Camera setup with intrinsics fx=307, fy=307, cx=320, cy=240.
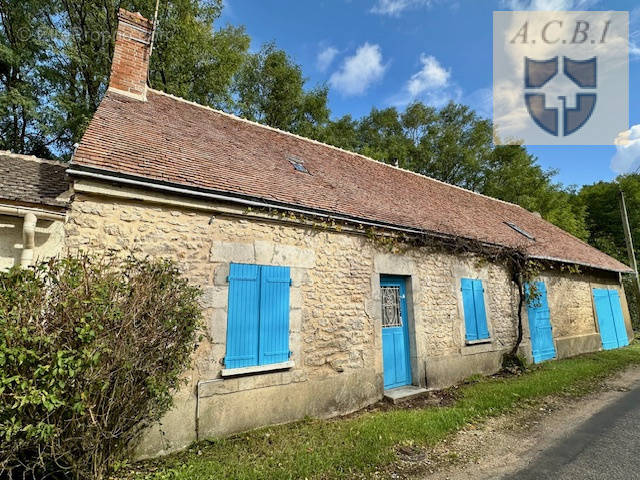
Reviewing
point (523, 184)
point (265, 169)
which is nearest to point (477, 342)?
point (265, 169)

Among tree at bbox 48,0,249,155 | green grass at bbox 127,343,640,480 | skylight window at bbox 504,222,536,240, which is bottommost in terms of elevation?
green grass at bbox 127,343,640,480

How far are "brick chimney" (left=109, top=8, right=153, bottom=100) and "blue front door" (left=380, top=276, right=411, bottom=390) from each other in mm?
6611

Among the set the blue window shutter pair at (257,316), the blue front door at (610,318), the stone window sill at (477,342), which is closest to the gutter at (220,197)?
the blue window shutter pair at (257,316)

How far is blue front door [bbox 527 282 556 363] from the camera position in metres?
8.45

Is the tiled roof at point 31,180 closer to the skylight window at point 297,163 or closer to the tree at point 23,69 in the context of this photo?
the skylight window at point 297,163

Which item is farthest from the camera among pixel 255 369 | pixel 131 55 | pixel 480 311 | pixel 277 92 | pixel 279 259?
pixel 277 92

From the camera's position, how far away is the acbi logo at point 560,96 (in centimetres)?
967

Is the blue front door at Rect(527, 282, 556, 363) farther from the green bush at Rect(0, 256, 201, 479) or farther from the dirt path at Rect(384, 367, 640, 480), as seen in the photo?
the green bush at Rect(0, 256, 201, 479)

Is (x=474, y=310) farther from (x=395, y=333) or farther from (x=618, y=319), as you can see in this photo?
(x=618, y=319)

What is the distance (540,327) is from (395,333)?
17.5 ft

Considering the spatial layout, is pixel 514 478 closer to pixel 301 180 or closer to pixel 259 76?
pixel 301 180

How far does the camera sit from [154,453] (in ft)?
11.9

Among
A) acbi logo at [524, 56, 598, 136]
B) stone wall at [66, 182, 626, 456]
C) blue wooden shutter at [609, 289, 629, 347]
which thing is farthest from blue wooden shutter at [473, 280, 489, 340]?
blue wooden shutter at [609, 289, 629, 347]

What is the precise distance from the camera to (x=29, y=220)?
3719 mm
